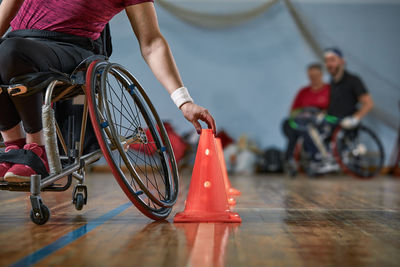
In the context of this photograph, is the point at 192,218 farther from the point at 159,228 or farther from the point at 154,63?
the point at 154,63

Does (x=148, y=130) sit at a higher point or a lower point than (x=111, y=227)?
higher

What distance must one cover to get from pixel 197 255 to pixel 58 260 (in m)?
0.27

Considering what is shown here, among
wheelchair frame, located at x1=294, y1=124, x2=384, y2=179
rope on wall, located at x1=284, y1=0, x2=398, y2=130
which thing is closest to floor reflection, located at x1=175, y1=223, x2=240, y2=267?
wheelchair frame, located at x1=294, y1=124, x2=384, y2=179

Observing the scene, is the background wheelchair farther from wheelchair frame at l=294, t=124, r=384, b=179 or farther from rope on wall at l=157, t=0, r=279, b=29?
rope on wall at l=157, t=0, r=279, b=29

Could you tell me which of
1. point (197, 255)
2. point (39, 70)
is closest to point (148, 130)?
point (39, 70)

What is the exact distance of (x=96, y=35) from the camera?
167cm

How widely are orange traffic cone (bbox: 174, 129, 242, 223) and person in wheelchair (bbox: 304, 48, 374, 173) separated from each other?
357cm

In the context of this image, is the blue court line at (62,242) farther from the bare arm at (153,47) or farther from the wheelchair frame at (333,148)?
the wheelchair frame at (333,148)

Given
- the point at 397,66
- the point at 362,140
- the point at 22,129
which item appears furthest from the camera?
the point at 397,66

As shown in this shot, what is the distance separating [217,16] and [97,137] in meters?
5.16

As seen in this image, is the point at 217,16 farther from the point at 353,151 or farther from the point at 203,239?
the point at 203,239

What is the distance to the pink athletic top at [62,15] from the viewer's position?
1527 mm

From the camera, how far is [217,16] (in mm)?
6223

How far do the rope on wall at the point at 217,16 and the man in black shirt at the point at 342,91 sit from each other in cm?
126
